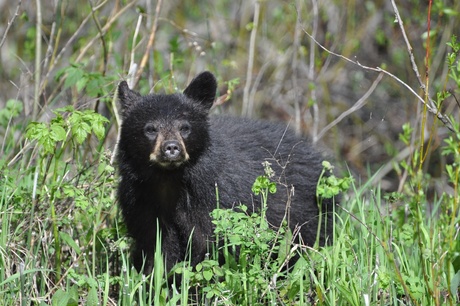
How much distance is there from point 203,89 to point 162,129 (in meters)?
0.59

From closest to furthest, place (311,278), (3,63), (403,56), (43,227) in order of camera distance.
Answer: (311,278), (43,227), (403,56), (3,63)

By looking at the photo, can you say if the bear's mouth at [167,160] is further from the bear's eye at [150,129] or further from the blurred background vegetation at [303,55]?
the blurred background vegetation at [303,55]

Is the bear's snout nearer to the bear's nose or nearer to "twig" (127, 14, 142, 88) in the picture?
the bear's nose

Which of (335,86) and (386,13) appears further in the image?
(335,86)

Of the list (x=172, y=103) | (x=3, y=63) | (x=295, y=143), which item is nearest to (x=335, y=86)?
(x=3, y=63)

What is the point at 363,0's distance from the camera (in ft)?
35.7

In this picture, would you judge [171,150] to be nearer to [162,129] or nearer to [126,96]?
[162,129]

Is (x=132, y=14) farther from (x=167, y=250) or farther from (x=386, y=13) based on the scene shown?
(x=167, y=250)

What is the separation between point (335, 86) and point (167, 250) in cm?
670

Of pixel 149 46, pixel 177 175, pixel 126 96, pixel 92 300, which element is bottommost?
pixel 92 300

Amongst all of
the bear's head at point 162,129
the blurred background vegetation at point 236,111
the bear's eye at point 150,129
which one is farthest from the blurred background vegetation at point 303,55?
the bear's eye at point 150,129

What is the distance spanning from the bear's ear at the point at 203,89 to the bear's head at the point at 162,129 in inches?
0.4

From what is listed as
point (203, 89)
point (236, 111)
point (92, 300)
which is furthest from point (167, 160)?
point (236, 111)

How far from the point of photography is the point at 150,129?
5543mm
